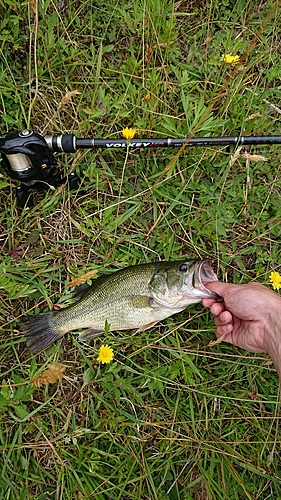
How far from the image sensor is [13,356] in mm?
3139

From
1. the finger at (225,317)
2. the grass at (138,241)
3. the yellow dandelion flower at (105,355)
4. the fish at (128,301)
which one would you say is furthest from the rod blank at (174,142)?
the yellow dandelion flower at (105,355)

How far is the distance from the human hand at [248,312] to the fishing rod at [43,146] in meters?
1.01


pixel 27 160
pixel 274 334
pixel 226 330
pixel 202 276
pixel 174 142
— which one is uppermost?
pixel 27 160

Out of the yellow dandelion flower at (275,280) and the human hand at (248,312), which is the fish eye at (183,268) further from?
the yellow dandelion flower at (275,280)

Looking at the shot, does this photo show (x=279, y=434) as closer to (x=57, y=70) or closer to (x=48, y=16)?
(x=57, y=70)

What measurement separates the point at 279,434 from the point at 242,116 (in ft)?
8.24

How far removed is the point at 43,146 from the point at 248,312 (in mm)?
1749

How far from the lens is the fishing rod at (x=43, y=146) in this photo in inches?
104

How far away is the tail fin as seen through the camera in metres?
3.04

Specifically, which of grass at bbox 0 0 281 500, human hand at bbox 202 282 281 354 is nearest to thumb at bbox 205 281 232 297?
human hand at bbox 202 282 281 354

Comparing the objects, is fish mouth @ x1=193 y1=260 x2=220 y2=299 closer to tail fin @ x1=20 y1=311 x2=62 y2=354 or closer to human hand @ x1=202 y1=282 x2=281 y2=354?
human hand @ x1=202 y1=282 x2=281 y2=354

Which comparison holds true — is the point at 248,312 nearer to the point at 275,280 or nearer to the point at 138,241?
the point at 275,280

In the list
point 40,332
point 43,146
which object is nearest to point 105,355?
point 40,332

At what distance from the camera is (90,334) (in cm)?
305
